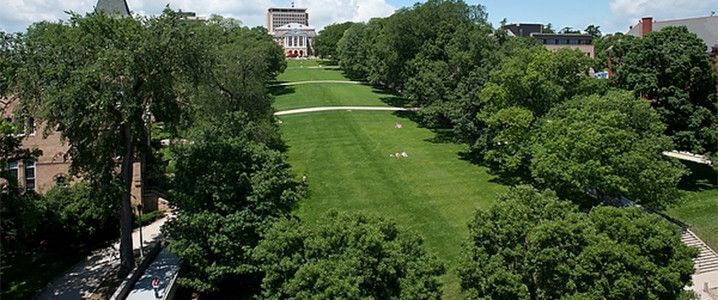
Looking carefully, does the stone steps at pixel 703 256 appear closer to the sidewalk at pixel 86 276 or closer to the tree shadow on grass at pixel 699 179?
the tree shadow on grass at pixel 699 179

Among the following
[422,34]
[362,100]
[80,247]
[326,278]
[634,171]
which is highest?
[422,34]

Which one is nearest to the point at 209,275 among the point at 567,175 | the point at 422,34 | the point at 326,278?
the point at 326,278

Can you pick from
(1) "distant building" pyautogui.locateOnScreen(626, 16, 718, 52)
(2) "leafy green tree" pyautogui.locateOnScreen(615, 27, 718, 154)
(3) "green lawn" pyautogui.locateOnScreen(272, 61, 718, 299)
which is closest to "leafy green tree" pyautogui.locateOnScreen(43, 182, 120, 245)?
(3) "green lawn" pyautogui.locateOnScreen(272, 61, 718, 299)

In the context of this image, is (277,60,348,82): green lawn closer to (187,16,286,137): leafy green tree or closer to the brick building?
(187,16,286,137): leafy green tree

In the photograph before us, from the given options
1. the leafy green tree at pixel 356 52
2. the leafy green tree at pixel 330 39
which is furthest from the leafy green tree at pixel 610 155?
the leafy green tree at pixel 330 39

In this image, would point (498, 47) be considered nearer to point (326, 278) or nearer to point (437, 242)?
point (437, 242)

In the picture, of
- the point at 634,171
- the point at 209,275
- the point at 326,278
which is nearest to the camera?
the point at 326,278
